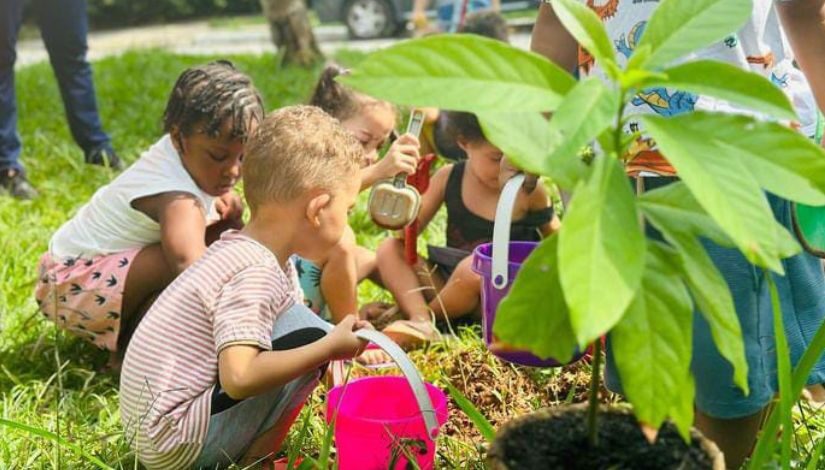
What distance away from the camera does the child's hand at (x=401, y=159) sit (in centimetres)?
282

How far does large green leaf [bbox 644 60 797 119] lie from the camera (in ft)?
3.55

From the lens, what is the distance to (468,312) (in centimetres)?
314

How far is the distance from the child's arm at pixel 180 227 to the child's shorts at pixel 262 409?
0.63 m

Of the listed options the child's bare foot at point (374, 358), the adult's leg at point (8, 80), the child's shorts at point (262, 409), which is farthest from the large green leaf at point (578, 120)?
the adult's leg at point (8, 80)

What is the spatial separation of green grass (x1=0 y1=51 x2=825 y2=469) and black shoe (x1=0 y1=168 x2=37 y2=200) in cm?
8

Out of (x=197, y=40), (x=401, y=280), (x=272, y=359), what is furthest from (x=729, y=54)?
(x=197, y=40)

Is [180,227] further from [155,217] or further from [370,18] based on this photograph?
[370,18]

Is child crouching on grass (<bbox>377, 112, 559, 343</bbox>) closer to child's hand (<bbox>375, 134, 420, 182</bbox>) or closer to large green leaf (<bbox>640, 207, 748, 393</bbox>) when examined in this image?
child's hand (<bbox>375, 134, 420, 182</bbox>)

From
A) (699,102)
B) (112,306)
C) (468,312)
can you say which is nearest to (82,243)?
(112,306)

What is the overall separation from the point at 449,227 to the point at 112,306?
1.14m

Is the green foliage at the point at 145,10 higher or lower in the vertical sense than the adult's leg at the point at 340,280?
lower

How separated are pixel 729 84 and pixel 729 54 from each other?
0.88 meters

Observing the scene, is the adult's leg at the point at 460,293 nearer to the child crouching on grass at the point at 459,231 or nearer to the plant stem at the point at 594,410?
the child crouching on grass at the point at 459,231

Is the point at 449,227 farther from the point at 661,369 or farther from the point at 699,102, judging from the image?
the point at 661,369
